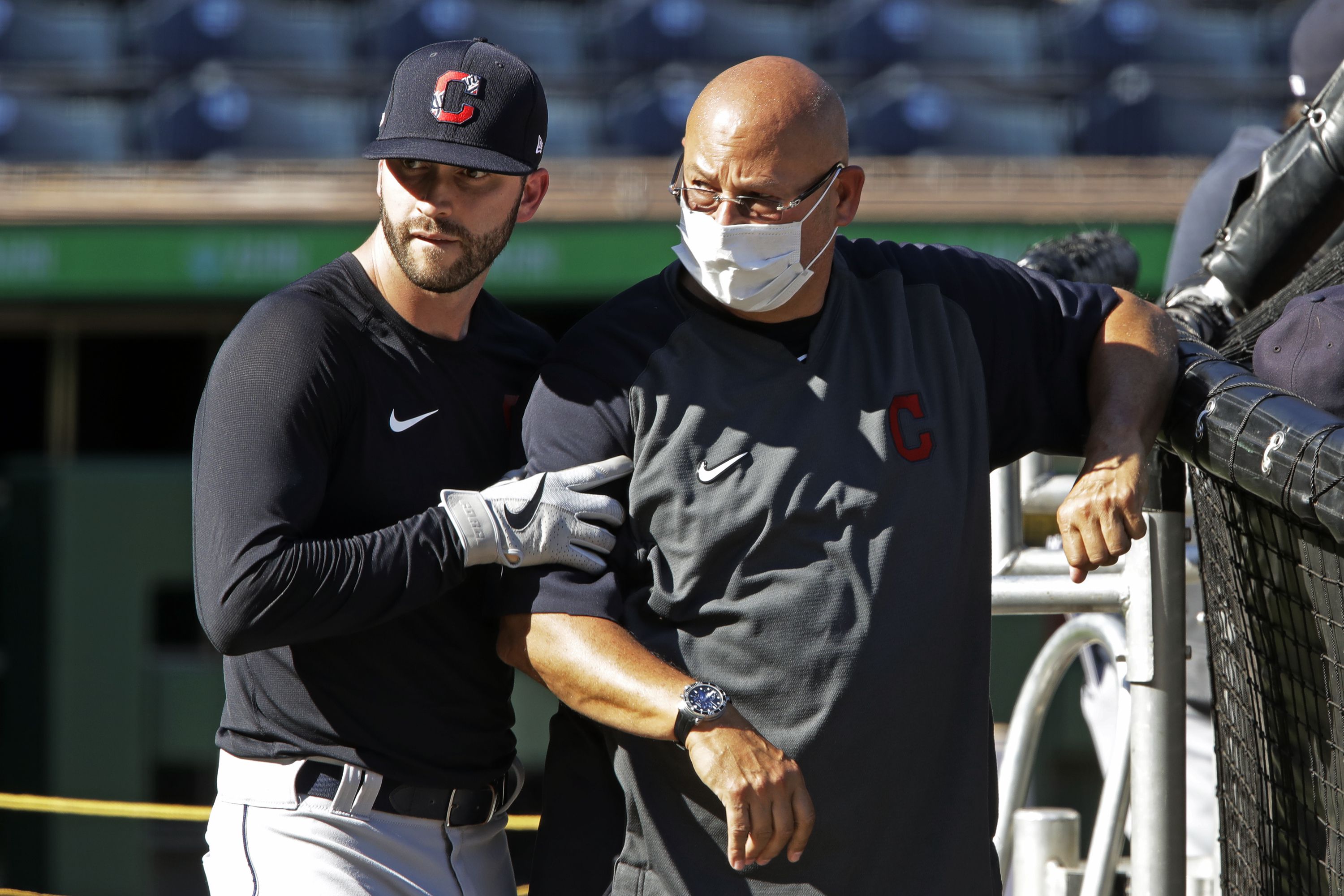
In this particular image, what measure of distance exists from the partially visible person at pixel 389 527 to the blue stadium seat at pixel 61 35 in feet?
21.2

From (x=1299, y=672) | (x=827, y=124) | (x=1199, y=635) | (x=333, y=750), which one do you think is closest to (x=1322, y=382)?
(x=1299, y=672)

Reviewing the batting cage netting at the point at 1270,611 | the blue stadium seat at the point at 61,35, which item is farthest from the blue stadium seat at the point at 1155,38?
the batting cage netting at the point at 1270,611

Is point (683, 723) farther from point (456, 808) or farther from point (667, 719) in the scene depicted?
point (456, 808)

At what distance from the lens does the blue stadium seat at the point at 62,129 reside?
23.4 feet

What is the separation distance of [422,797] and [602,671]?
0.38 meters

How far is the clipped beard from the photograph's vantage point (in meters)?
1.72

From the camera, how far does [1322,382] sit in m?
1.49

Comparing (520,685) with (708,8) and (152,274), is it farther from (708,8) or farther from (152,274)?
(708,8)

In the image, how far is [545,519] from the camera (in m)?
1.51

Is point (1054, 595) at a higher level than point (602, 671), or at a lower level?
higher

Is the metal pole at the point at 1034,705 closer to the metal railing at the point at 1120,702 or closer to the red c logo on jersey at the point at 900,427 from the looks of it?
the metal railing at the point at 1120,702

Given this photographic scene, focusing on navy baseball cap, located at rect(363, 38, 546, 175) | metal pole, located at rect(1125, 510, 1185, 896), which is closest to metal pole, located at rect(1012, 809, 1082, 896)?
metal pole, located at rect(1125, 510, 1185, 896)

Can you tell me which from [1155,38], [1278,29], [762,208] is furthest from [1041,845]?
[1278,29]

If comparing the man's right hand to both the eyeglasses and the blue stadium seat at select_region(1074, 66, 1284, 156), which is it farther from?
the blue stadium seat at select_region(1074, 66, 1284, 156)
